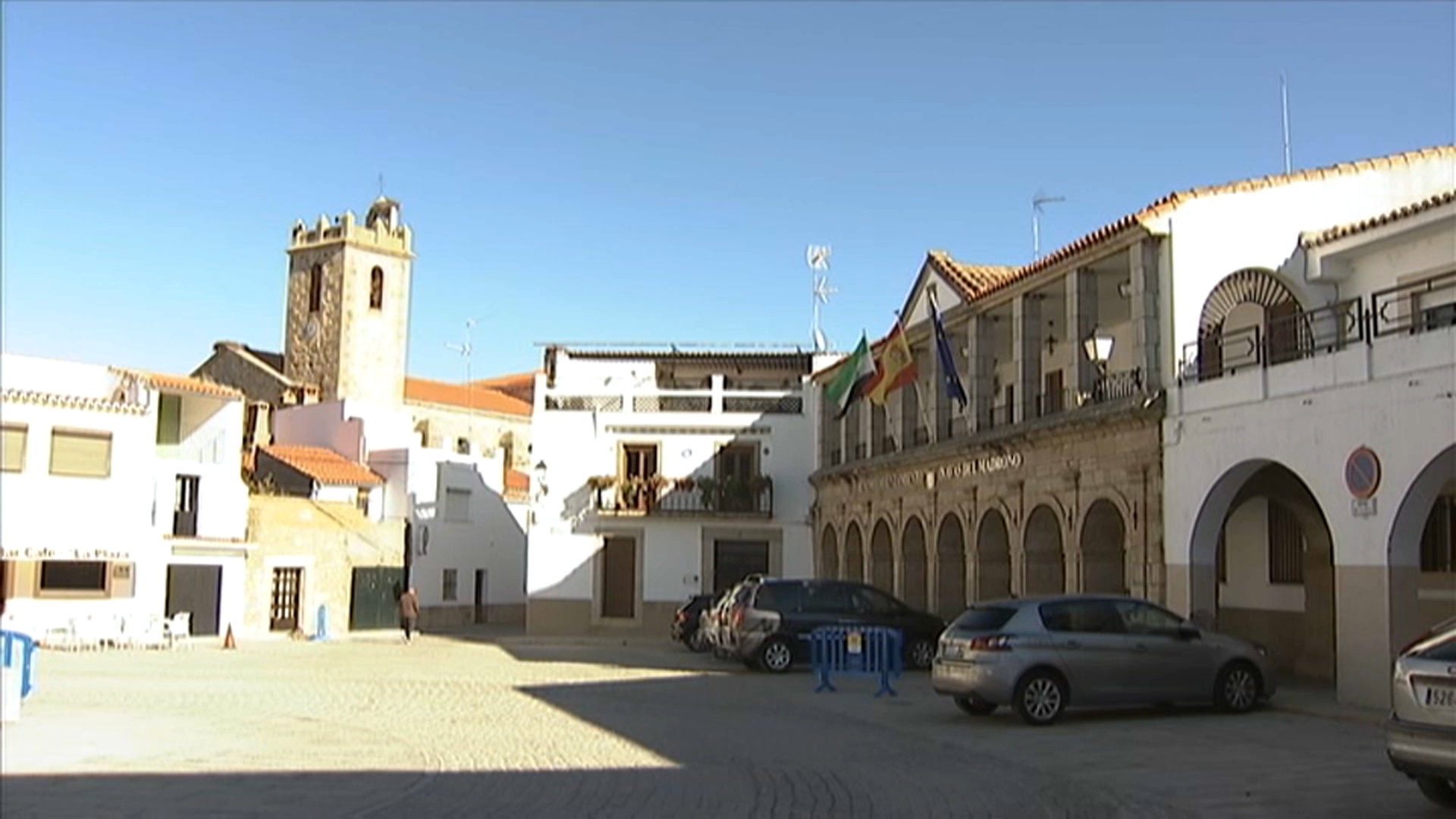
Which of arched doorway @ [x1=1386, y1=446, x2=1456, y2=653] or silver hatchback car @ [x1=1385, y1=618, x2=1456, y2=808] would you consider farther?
arched doorway @ [x1=1386, y1=446, x2=1456, y2=653]

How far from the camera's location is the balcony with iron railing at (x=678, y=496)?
127ft

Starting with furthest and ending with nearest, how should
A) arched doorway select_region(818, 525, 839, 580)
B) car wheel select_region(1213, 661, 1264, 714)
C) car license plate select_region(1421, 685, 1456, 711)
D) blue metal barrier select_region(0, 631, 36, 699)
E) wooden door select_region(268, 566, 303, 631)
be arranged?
wooden door select_region(268, 566, 303, 631)
arched doorway select_region(818, 525, 839, 580)
car wheel select_region(1213, 661, 1264, 714)
blue metal barrier select_region(0, 631, 36, 699)
car license plate select_region(1421, 685, 1456, 711)

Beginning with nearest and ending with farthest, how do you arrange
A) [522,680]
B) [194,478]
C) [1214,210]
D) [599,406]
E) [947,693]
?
[947,693] → [1214,210] → [522,680] → [194,478] → [599,406]

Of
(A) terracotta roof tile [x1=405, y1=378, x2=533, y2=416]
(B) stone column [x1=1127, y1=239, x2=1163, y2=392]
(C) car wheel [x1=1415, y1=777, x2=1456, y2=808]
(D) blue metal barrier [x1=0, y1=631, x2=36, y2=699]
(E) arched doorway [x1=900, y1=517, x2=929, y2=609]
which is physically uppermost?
(A) terracotta roof tile [x1=405, y1=378, x2=533, y2=416]

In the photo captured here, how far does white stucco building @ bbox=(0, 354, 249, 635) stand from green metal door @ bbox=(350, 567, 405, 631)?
452 cm

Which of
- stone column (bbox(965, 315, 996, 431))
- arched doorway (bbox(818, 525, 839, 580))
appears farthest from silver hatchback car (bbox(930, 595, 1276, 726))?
arched doorway (bbox(818, 525, 839, 580))

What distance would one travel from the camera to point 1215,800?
417 inches

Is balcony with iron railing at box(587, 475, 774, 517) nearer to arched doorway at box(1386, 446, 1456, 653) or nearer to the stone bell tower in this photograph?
arched doorway at box(1386, 446, 1456, 653)

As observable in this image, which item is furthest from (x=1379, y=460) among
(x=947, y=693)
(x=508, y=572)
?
(x=508, y=572)

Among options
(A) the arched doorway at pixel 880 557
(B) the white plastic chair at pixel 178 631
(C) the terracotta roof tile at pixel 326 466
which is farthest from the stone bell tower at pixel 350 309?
(A) the arched doorway at pixel 880 557

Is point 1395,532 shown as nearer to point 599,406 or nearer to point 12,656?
point 12,656

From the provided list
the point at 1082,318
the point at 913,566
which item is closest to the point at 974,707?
A: the point at 1082,318

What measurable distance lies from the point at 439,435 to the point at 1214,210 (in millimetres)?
55206

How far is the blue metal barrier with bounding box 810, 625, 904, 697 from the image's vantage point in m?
20.7
